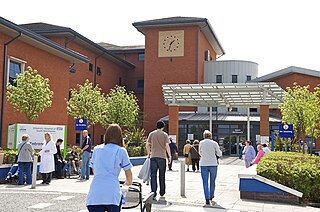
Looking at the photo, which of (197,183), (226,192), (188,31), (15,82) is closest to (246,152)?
(197,183)

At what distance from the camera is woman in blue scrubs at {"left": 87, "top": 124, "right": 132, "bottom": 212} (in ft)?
16.1

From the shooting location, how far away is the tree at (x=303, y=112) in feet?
76.0

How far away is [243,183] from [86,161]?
20.7ft

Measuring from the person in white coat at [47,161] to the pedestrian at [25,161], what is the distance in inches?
16.5

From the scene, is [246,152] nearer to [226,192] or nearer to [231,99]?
[226,192]

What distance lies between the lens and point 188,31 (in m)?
43.0

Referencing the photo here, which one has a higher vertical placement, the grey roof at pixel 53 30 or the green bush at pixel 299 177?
the grey roof at pixel 53 30

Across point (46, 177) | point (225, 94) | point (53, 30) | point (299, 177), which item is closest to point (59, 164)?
point (46, 177)

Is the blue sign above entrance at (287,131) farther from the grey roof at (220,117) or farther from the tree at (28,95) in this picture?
the grey roof at (220,117)

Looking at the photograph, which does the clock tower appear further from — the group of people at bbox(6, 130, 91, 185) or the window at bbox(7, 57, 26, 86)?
the group of people at bbox(6, 130, 91, 185)

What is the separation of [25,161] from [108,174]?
9.81 m

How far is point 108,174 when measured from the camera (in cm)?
504

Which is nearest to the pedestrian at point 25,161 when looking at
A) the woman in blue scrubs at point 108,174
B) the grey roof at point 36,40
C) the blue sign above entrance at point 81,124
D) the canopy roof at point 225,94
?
the blue sign above entrance at point 81,124

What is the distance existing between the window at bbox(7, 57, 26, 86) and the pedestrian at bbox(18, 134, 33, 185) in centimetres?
964
